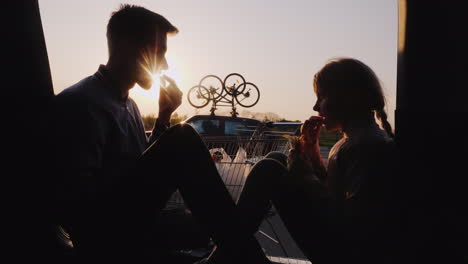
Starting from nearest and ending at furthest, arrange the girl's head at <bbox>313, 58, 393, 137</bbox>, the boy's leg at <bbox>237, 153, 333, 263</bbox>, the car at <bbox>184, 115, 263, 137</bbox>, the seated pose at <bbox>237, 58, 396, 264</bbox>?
the seated pose at <bbox>237, 58, 396, 264</bbox> → the boy's leg at <bbox>237, 153, 333, 263</bbox> → the girl's head at <bbox>313, 58, 393, 137</bbox> → the car at <bbox>184, 115, 263, 137</bbox>

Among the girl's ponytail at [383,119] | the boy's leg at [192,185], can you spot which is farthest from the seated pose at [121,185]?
the girl's ponytail at [383,119]

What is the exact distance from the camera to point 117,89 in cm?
210

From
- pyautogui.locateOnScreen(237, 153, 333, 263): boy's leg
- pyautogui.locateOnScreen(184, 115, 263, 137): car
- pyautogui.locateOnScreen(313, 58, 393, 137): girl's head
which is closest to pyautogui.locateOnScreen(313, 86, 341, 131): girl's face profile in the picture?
pyautogui.locateOnScreen(313, 58, 393, 137): girl's head

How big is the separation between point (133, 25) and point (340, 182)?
1.49m

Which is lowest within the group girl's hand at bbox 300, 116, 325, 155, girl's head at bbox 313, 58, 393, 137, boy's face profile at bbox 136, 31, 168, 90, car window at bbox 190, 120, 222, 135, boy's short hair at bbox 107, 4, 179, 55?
car window at bbox 190, 120, 222, 135

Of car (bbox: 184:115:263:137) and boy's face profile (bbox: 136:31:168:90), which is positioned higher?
boy's face profile (bbox: 136:31:168:90)

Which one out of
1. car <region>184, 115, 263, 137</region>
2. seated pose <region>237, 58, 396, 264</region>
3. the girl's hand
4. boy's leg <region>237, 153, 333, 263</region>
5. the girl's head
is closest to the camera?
seated pose <region>237, 58, 396, 264</region>

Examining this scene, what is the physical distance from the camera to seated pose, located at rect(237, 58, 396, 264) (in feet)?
5.05

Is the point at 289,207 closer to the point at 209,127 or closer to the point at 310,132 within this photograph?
the point at 310,132

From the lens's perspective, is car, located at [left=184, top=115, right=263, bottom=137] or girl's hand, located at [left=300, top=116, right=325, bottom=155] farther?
car, located at [left=184, top=115, right=263, bottom=137]

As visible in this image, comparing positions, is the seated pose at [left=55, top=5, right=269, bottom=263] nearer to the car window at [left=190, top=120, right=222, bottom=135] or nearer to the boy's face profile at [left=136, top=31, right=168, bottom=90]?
the boy's face profile at [left=136, top=31, right=168, bottom=90]

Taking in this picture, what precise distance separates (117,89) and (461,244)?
1.80 meters

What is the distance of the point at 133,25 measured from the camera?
7.16 feet

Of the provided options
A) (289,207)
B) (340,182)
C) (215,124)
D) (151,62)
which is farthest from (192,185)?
(215,124)
